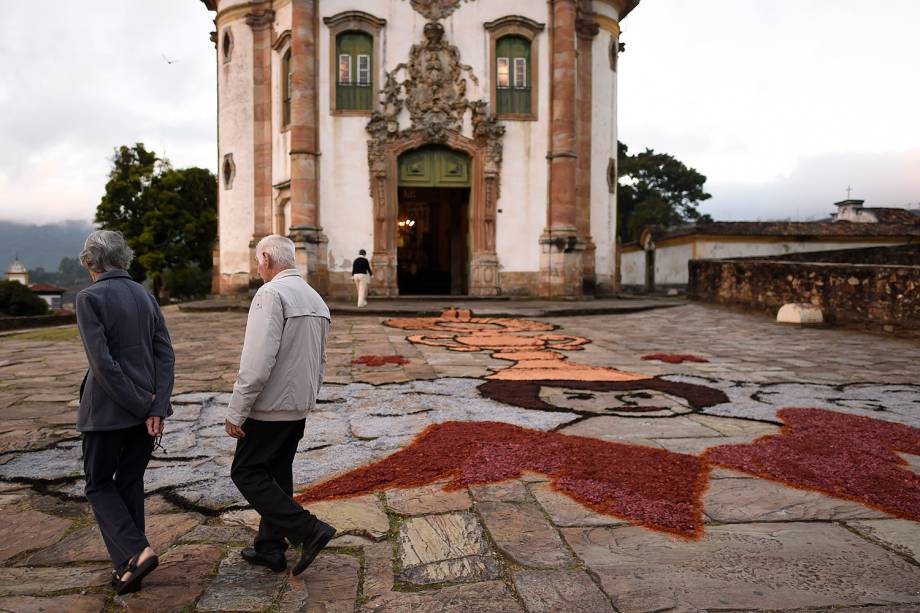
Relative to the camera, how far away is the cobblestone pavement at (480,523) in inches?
109

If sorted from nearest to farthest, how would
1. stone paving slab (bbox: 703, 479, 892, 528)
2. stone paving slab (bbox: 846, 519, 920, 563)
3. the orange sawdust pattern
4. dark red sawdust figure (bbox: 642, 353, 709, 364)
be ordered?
stone paving slab (bbox: 846, 519, 920, 563), stone paving slab (bbox: 703, 479, 892, 528), the orange sawdust pattern, dark red sawdust figure (bbox: 642, 353, 709, 364)

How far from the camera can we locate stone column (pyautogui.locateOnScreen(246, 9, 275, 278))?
21.1m

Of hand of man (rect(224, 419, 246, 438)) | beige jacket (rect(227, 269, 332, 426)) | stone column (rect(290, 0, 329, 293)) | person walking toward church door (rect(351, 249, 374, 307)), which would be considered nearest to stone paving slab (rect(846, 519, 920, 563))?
beige jacket (rect(227, 269, 332, 426))

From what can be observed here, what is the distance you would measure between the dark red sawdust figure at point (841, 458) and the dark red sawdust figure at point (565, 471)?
1.37 feet

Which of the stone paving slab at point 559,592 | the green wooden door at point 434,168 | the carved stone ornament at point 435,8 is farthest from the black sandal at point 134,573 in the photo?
the carved stone ornament at point 435,8

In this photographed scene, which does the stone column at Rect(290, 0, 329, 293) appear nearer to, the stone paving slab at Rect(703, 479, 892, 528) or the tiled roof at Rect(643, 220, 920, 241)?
the tiled roof at Rect(643, 220, 920, 241)

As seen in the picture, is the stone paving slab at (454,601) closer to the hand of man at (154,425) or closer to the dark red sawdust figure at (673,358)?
the hand of man at (154,425)

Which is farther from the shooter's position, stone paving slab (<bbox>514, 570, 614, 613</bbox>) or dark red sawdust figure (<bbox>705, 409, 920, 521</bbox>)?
dark red sawdust figure (<bbox>705, 409, 920, 521</bbox>)

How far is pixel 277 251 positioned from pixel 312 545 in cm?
129

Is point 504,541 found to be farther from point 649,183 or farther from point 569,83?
point 649,183

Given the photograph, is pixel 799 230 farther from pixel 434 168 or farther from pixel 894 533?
pixel 894 533

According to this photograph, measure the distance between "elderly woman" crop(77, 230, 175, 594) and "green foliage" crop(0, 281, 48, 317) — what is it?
27264 millimetres

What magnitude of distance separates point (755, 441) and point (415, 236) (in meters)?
23.4

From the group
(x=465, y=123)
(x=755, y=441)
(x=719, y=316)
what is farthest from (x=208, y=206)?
(x=755, y=441)
